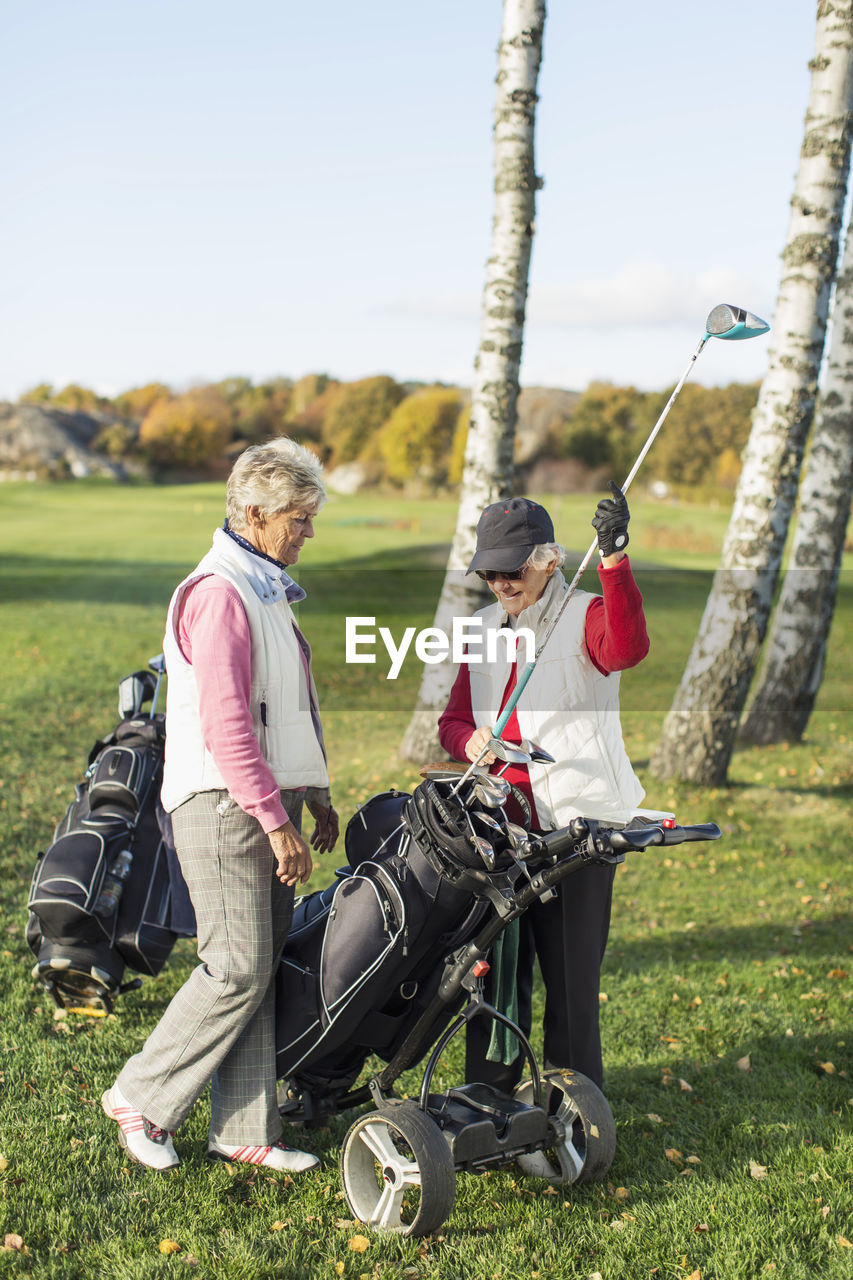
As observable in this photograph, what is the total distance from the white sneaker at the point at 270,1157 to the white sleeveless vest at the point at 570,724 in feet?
4.36

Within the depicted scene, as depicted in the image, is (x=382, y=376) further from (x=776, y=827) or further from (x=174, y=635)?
(x=174, y=635)

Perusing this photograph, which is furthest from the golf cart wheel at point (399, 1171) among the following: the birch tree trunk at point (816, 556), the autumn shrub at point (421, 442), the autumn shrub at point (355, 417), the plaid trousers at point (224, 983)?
the autumn shrub at point (355, 417)

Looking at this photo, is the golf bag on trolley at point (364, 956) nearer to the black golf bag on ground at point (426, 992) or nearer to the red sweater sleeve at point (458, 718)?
the black golf bag on ground at point (426, 992)

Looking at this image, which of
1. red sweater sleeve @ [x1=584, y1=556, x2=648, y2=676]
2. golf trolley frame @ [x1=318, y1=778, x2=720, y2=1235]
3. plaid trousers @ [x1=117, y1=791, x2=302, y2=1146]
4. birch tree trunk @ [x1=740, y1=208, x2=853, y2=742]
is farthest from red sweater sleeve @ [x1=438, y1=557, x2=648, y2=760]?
birch tree trunk @ [x1=740, y1=208, x2=853, y2=742]

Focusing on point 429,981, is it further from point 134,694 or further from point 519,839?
point 134,694

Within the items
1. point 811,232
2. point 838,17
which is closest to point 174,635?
point 811,232

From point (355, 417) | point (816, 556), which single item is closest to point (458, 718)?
point (816, 556)

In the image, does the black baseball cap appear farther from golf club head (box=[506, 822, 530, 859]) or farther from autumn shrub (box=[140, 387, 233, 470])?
autumn shrub (box=[140, 387, 233, 470])

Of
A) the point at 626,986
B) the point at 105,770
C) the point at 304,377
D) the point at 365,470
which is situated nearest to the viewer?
the point at 105,770

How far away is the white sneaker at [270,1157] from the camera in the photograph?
11.9 ft

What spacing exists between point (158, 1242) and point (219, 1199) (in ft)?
0.84

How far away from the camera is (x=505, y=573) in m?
3.41

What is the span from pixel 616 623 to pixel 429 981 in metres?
1.23

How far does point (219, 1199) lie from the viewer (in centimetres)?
349
